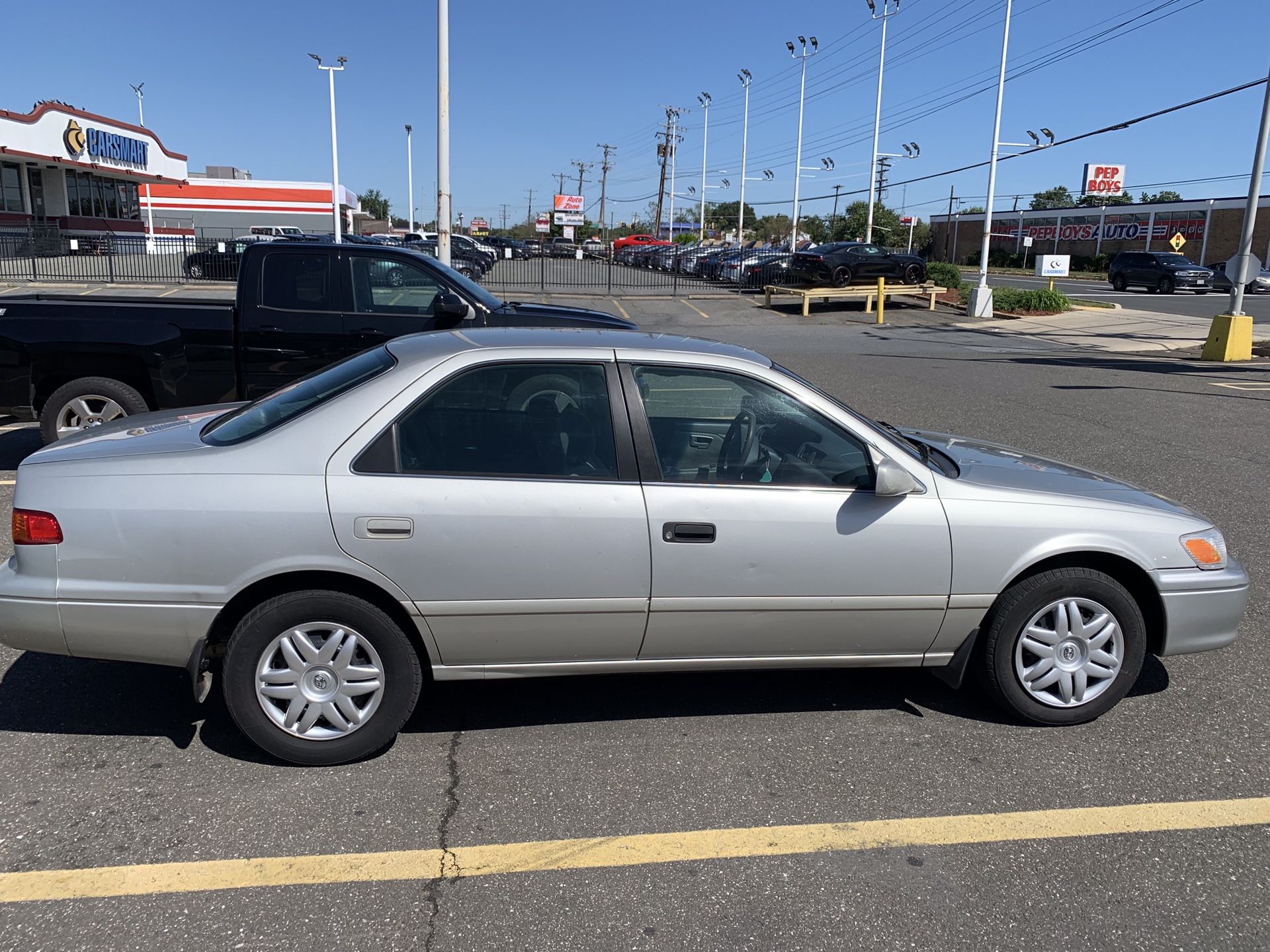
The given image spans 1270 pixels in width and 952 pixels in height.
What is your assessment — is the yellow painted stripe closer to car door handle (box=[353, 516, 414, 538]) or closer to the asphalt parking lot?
the asphalt parking lot

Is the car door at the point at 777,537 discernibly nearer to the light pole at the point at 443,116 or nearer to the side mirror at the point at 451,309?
the side mirror at the point at 451,309

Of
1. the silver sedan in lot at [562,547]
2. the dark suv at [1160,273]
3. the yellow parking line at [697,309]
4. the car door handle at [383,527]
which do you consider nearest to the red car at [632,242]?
the dark suv at [1160,273]

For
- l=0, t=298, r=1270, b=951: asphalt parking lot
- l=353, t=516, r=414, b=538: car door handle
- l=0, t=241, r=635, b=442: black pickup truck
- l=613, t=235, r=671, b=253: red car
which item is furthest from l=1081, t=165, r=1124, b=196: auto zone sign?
l=353, t=516, r=414, b=538: car door handle

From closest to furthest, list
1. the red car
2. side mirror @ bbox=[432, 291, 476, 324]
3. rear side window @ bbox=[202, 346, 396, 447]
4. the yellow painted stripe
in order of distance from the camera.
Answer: the yellow painted stripe
rear side window @ bbox=[202, 346, 396, 447]
side mirror @ bbox=[432, 291, 476, 324]
the red car

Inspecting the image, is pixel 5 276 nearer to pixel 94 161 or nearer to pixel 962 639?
pixel 94 161

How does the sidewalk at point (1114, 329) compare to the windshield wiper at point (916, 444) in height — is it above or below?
below

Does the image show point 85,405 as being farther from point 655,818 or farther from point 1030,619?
point 1030,619

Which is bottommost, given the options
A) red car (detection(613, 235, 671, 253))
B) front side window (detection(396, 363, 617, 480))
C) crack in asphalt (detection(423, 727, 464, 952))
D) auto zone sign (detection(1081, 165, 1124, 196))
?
crack in asphalt (detection(423, 727, 464, 952))

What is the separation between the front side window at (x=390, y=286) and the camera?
27.9 ft

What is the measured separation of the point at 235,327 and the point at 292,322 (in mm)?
443

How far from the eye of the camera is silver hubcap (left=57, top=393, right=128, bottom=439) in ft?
24.9

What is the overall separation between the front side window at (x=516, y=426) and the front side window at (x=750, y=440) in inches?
8.5

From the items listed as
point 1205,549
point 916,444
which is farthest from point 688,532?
point 1205,549

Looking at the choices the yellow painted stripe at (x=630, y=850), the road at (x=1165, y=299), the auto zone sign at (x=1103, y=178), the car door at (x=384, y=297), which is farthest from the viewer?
the auto zone sign at (x=1103, y=178)
